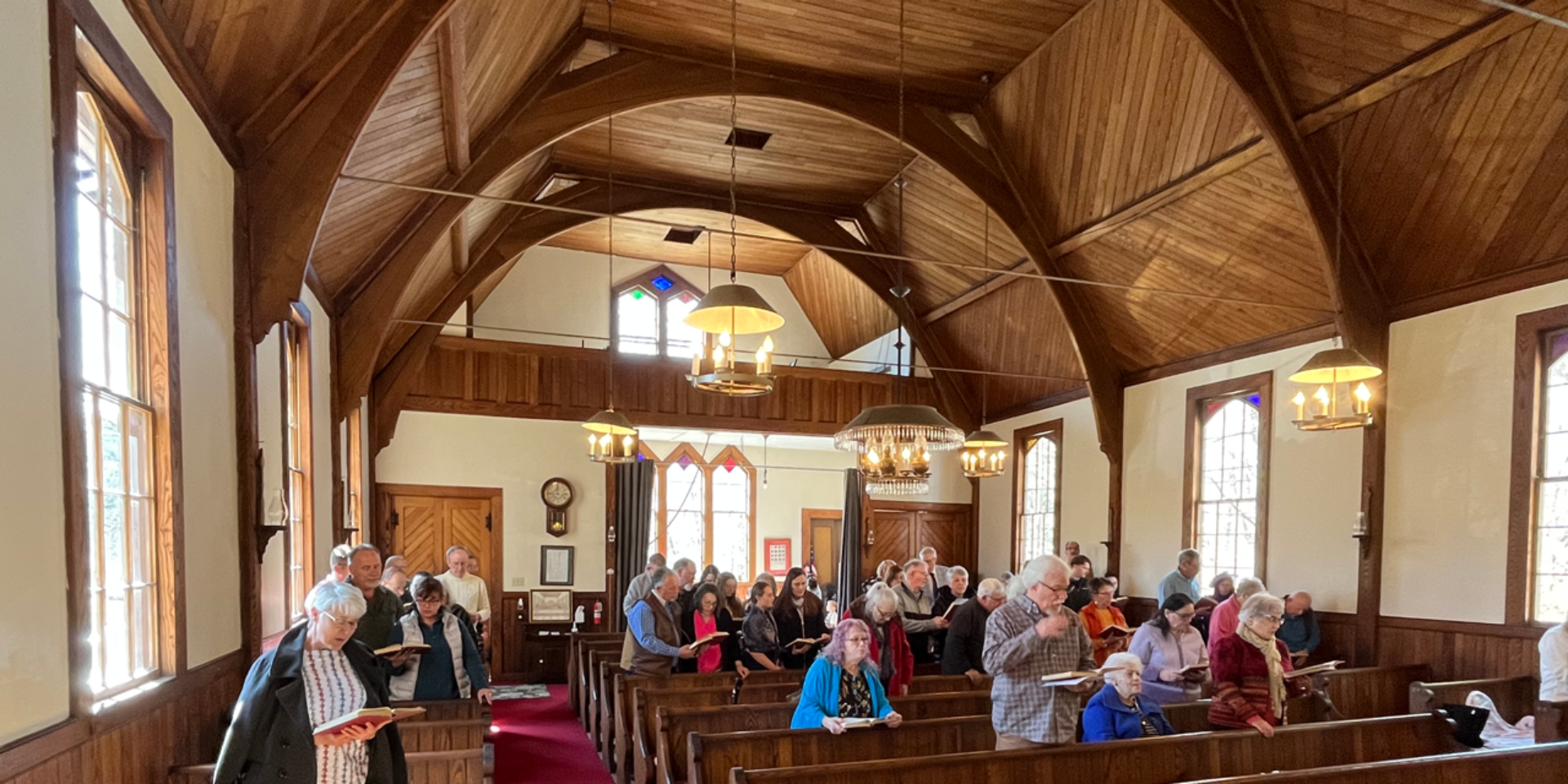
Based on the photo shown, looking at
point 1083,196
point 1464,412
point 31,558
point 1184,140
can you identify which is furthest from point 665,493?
point 31,558

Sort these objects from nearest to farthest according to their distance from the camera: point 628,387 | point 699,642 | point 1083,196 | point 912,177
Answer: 1. point 699,642
2. point 1083,196
3. point 912,177
4. point 628,387

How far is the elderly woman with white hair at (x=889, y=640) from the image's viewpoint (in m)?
5.45

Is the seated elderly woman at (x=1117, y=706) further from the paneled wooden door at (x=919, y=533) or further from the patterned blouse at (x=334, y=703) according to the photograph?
the paneled wooden door at (x=919, y=533)

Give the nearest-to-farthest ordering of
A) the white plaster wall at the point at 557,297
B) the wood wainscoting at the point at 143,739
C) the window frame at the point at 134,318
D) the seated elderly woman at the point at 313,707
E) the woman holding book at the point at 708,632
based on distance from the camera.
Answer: the wood wainscoting at the point at 143,739 < the window frame at the point at 134,318 < the seated elderly woman at the point at 313,707 < the woman holding book at the point at 708,632 < the white plaster wall at the point at 557,297

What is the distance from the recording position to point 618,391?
1198cm

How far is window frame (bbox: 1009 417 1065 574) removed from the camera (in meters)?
11.8

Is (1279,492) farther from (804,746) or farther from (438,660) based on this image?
(438,660)

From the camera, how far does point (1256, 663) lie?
441cm

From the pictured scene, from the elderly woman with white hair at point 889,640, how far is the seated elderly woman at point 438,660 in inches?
85.6

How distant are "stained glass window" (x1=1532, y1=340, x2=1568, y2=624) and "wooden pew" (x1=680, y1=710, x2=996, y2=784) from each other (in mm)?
4599

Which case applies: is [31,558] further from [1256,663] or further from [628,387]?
[628,387]

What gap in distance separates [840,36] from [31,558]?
7147 mm

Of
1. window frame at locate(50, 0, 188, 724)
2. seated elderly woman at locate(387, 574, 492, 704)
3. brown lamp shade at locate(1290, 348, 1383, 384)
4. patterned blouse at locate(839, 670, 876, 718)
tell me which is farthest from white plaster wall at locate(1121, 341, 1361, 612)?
window frame at locate(50, 0, 188, 724)

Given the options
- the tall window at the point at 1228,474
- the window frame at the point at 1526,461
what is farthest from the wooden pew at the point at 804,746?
the tall window at the point at 1228,474
